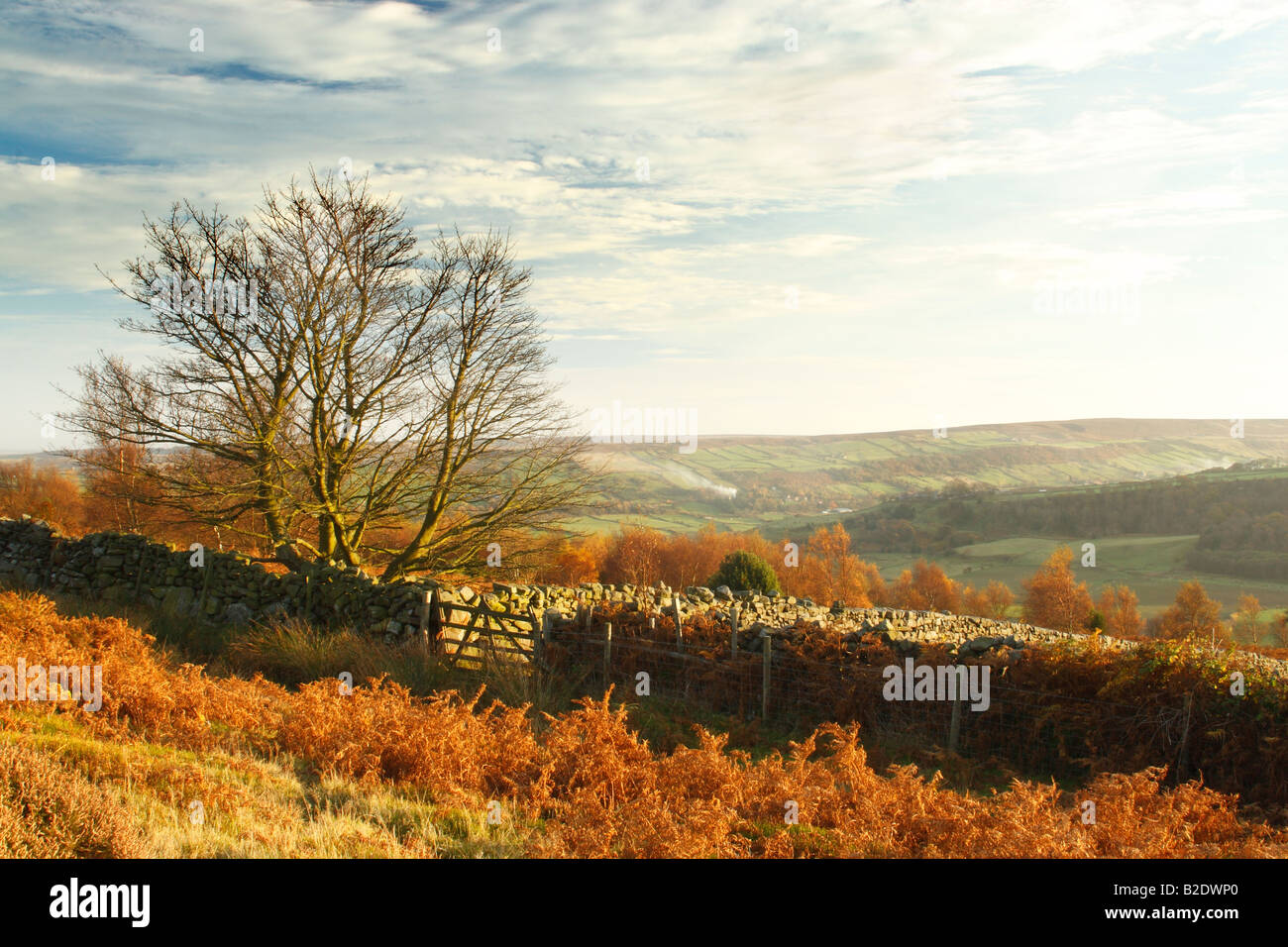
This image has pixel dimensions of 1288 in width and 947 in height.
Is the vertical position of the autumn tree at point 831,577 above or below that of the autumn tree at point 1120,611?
above

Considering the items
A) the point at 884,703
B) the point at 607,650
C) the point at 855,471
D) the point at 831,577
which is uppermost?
the point at 855,471

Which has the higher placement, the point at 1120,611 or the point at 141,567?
the point at 141,567

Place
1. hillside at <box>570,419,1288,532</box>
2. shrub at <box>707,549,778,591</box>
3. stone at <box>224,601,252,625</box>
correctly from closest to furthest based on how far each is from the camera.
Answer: stone at <box>224,601,252,625</box>
shrub at <box>707,549,778,591</box>
hillside at <box>570,419,1288,532</box>

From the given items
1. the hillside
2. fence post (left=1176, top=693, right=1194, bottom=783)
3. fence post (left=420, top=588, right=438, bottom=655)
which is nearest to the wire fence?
fence post (left=1176, top=693, right=1194, bottom=783)

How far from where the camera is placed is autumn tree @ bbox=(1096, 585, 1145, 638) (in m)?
49.7

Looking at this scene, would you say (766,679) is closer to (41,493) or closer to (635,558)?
(635,558)

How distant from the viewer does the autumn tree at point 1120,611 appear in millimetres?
49719

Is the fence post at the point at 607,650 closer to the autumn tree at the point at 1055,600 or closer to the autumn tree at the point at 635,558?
the autumn tree at the point at 635,558

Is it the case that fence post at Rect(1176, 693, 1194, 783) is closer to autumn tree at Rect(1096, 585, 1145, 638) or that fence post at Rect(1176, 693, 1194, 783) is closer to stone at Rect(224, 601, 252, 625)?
stone at Rect(224, 601, 252, 625)

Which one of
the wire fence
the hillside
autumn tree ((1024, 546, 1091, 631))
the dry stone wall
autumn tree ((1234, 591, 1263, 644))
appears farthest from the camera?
the hillside

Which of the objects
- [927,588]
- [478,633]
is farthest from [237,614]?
[927,588]

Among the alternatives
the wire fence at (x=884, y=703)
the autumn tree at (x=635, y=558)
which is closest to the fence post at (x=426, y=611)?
the wire fence at (x=884, y=703)

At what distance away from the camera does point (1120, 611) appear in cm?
5366
